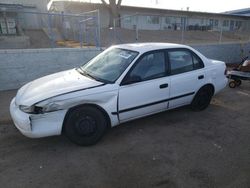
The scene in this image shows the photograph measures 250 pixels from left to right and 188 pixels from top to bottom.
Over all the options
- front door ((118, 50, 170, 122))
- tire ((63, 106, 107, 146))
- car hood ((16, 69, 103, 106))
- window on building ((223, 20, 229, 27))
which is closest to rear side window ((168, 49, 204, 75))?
front door ((118, 50, 170, 122))

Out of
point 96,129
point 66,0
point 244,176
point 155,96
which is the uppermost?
point 66,0

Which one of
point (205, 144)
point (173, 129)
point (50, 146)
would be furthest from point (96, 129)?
point (205, 144)

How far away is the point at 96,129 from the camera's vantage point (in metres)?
3.24

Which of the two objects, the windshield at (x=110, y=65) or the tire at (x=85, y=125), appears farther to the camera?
the windshield at (x=110, y=65)

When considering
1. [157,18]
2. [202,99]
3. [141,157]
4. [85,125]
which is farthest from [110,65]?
[157,18]

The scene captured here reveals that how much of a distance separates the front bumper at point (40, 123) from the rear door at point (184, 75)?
7.03 ft

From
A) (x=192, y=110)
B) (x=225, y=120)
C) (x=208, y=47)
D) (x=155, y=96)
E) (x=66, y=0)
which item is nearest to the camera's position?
(x=155, y=96)

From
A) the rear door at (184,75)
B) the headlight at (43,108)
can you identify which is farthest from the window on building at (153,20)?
the headlight at (43,108)

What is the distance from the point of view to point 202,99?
15.0 feet

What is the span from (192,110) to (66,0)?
19844 millimetres

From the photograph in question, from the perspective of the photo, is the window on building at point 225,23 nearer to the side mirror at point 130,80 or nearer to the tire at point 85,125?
the side mirror at point 130,80

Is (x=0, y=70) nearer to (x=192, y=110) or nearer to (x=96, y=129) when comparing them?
(x=96, y=129)

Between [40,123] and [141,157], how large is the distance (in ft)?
5.10

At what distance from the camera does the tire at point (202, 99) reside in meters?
4.48
